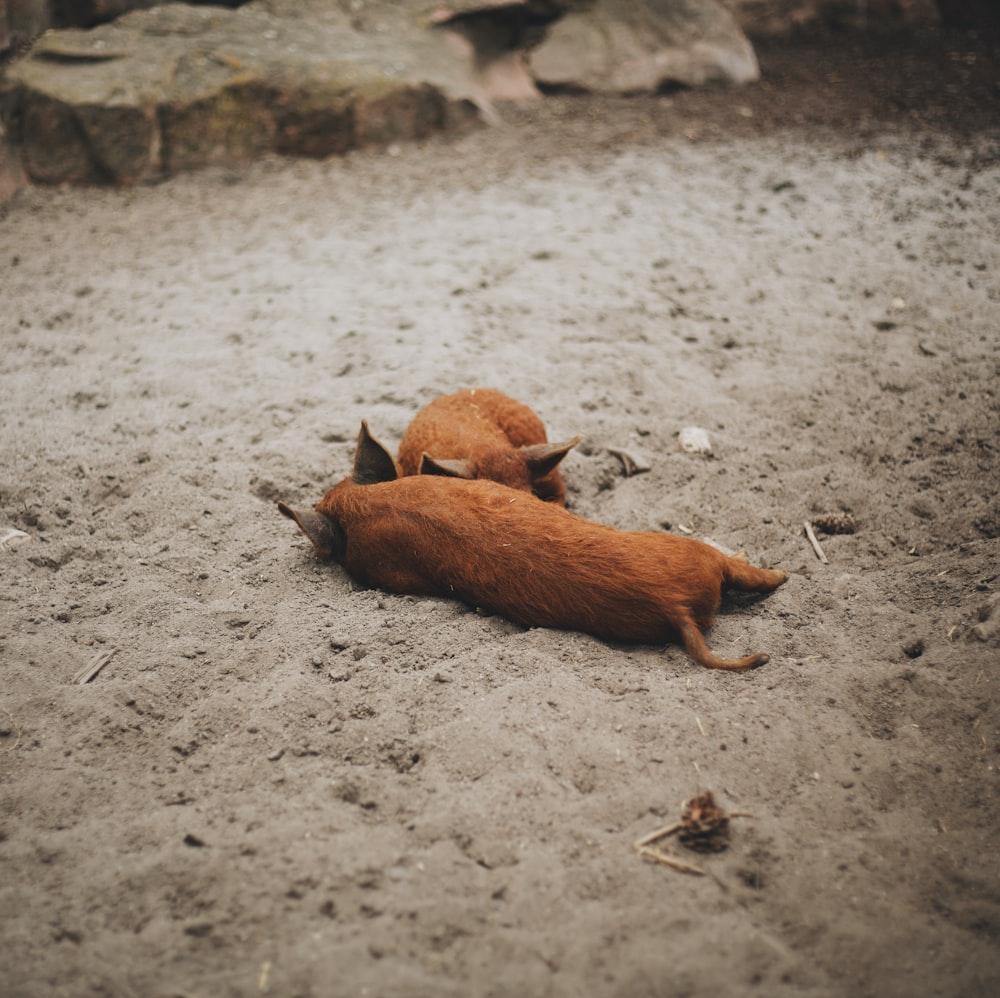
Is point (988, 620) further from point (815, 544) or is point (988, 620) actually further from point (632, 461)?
point (632, 461)

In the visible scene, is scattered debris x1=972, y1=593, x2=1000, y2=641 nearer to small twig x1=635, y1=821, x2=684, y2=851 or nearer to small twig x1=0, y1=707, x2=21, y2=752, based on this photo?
small twig x1=635, y1=821, x2=684, y2=851

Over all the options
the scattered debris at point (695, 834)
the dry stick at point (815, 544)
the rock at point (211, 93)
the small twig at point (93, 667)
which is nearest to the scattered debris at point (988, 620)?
the dry stick at point (815, 544)

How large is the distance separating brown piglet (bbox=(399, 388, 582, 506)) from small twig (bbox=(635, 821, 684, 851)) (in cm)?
161

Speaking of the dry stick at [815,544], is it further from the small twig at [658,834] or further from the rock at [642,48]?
the rock at [642,48]

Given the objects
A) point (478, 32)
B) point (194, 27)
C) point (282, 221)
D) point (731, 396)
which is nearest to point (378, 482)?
point (731, 396)

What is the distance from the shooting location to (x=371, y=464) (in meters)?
3.36

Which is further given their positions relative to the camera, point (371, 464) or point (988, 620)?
point (371, 464)

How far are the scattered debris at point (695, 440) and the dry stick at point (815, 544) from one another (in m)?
0.68

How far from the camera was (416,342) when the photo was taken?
4793 mm

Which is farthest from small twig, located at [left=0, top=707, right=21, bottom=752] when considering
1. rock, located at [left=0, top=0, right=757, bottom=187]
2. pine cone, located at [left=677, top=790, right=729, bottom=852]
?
rock, located at [left=0, top=0, right=757, bottom=187]

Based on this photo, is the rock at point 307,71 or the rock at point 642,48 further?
the rock at point 642,48

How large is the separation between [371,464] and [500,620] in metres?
0.92

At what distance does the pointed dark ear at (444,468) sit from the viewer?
320 centimetres

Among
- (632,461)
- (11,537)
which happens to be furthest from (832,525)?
(11,537)
